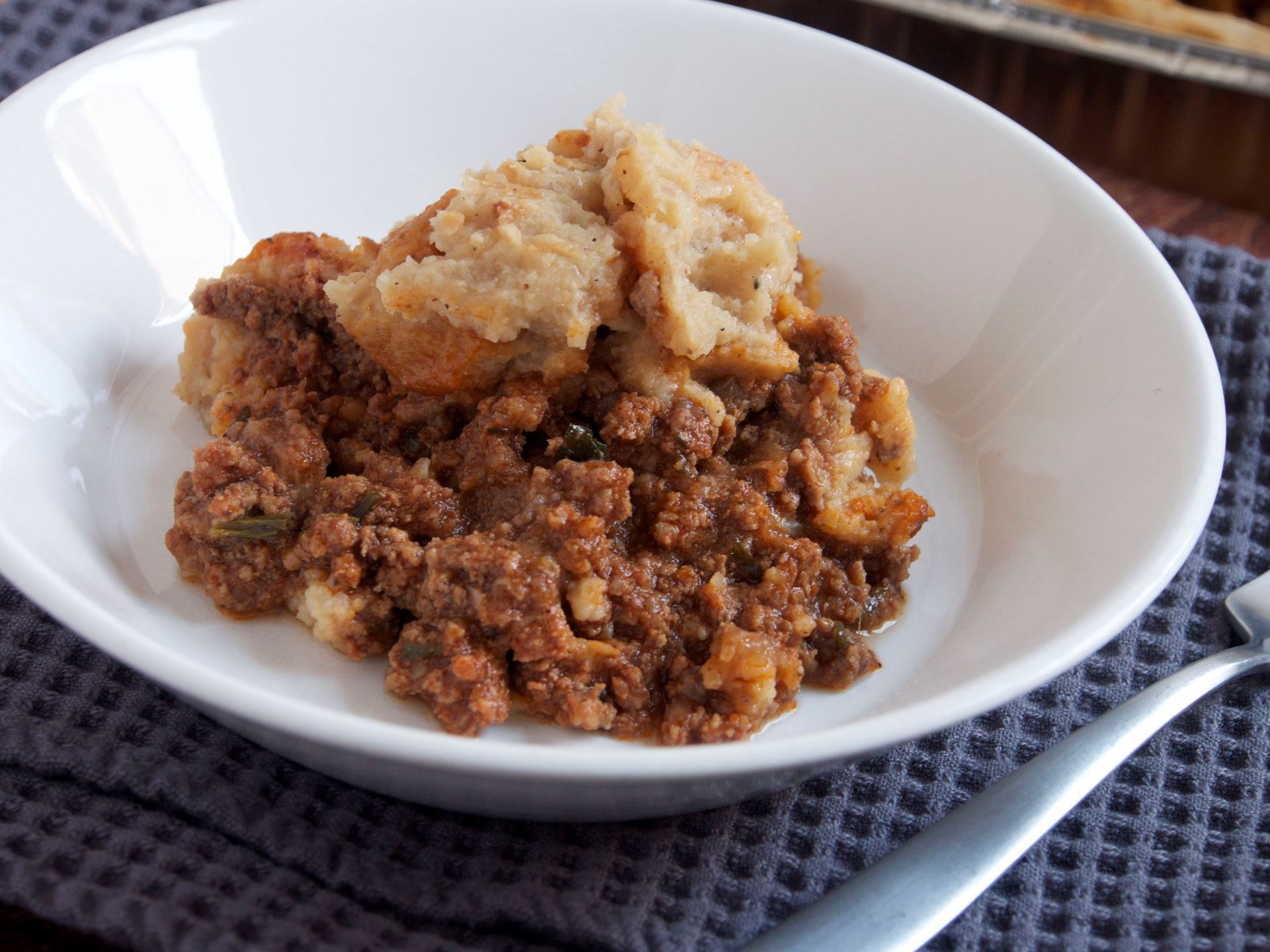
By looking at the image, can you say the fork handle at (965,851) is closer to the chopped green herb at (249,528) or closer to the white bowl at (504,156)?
the white bowl at (504,156)

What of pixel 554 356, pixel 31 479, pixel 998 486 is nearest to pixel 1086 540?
pixel 998 486

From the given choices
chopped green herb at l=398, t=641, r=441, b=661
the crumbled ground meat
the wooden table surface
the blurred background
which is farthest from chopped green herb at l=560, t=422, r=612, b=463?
the wooden table surface

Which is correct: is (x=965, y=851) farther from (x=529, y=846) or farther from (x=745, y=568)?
(x=529, y=846)

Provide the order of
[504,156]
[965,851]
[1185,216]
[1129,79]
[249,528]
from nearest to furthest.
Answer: [965,851], [249,528], [504,156], [1129,79], [1185,216]

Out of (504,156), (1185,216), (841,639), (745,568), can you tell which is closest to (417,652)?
(745,568)

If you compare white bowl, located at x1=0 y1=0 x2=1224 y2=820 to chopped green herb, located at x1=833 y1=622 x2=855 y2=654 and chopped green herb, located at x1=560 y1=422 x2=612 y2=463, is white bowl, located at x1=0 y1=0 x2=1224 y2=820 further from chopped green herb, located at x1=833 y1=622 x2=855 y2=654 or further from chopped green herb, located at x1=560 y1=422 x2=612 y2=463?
chopped green herb, located at x1=560 y1=422 x2=612 y2=463

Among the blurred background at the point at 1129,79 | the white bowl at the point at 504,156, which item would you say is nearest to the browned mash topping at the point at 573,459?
the white bowl at the point at 504,156
